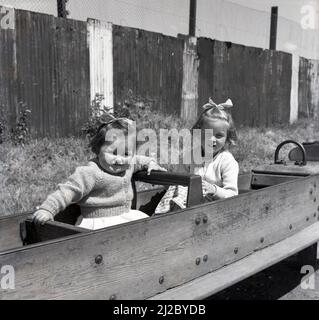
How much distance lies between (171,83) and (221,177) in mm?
7100

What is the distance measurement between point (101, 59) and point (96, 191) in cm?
632

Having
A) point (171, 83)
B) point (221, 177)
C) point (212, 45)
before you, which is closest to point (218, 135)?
point (221, 177)

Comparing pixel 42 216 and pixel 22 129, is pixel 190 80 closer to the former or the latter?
pixel 22 129

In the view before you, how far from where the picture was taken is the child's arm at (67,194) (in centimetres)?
272

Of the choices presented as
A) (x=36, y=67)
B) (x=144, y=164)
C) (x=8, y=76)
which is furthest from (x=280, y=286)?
(x=36, y=67)

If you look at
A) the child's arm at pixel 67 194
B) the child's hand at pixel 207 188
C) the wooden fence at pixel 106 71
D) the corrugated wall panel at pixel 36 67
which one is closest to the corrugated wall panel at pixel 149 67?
the wooden fence at pixel 106 71

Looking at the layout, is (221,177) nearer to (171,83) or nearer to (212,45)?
(171,83)

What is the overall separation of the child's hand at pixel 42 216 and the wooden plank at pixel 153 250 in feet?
1.86

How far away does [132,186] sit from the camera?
3469 millimetres

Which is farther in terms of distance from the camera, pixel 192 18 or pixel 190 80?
pixel 190 80

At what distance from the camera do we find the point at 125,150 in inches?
120

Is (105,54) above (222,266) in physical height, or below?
above

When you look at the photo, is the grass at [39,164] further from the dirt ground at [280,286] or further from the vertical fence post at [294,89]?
the vertical fence post at [294,89]
